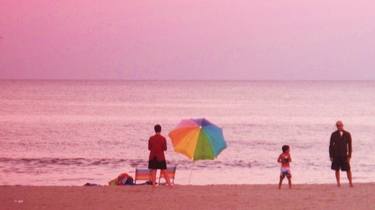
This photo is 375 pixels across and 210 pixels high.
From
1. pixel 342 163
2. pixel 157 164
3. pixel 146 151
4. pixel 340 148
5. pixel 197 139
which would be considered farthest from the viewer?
pixel 146 151

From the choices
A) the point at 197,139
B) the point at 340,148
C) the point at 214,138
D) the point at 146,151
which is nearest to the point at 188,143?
the point at 197,139

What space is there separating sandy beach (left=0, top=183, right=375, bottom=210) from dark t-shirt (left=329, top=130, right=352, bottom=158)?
30.6 inches

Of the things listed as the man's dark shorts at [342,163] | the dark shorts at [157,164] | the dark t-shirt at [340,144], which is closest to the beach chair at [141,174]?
the dark shorts at [157,164]

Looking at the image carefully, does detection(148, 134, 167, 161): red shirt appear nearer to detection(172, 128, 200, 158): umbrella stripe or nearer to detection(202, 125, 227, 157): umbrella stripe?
detection(172, 128, 200, 158): umbrella stripe

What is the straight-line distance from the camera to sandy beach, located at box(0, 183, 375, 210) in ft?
54.4

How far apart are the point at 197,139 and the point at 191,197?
1.95 m

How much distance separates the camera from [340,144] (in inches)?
751

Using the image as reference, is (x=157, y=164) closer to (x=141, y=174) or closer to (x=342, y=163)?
(x=342, y=163)

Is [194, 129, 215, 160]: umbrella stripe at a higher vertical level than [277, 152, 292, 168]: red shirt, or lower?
higher

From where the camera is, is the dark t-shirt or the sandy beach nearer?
the sandy beach

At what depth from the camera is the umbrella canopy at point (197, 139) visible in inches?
773

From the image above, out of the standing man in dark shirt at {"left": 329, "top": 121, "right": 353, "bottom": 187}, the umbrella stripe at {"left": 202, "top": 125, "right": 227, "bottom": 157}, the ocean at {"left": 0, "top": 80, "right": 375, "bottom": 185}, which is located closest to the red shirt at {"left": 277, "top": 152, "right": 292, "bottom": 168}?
the standing man in dark shirt at {"left": 329, "top": 121, "right": 353, "bottom": 187}

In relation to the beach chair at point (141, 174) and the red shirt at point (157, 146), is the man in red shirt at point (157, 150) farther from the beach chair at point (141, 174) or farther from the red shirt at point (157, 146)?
the beach chair at point (141, 174)

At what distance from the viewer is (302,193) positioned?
738 inches
